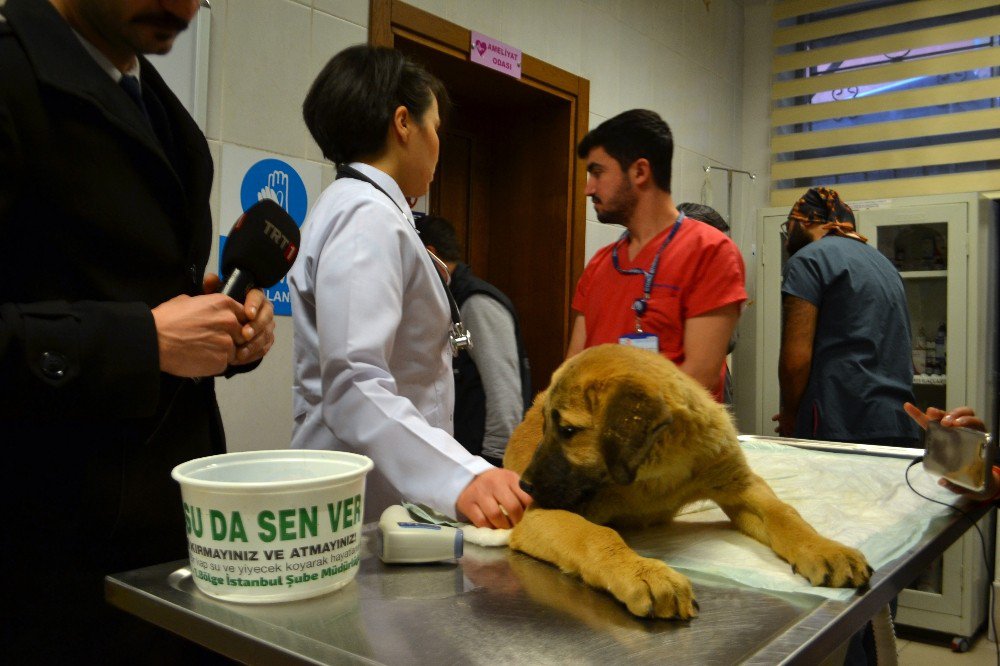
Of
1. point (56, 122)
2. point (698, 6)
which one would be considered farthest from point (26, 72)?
point (698, 6)

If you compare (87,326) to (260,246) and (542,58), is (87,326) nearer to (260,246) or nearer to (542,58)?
(260,246)

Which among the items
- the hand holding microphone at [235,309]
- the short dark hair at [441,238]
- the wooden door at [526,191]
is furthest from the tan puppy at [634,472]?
the wooden door at [526,191]

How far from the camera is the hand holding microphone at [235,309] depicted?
0.95 meters

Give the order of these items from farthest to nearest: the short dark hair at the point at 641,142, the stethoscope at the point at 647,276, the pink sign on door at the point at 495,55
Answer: the pink sign on door at the point at 495,55
the short dark hair at the point at 641,142
the stethoscope at the point at 647,276

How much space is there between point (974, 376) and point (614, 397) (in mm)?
3695

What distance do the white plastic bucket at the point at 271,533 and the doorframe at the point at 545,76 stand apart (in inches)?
94.7

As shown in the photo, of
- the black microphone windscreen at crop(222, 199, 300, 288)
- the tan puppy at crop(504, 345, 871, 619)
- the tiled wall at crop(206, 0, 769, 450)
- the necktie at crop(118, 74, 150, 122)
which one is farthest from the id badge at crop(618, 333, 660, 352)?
the necktie at crop(118, 74, 150, 122)

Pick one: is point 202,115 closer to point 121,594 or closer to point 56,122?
point 56,122

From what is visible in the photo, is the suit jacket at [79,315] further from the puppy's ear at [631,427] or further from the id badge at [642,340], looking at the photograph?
the id badge at [642,340]

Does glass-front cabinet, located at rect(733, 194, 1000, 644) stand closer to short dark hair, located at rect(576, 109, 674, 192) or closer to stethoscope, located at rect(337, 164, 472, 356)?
short dark hair, located at rect(576, 109, 674, 192)

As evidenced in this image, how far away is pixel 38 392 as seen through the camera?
0.86 m

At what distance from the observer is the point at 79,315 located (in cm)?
88

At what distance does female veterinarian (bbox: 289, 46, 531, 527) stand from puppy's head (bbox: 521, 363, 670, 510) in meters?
0.06

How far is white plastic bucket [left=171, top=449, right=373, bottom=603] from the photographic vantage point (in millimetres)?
796
